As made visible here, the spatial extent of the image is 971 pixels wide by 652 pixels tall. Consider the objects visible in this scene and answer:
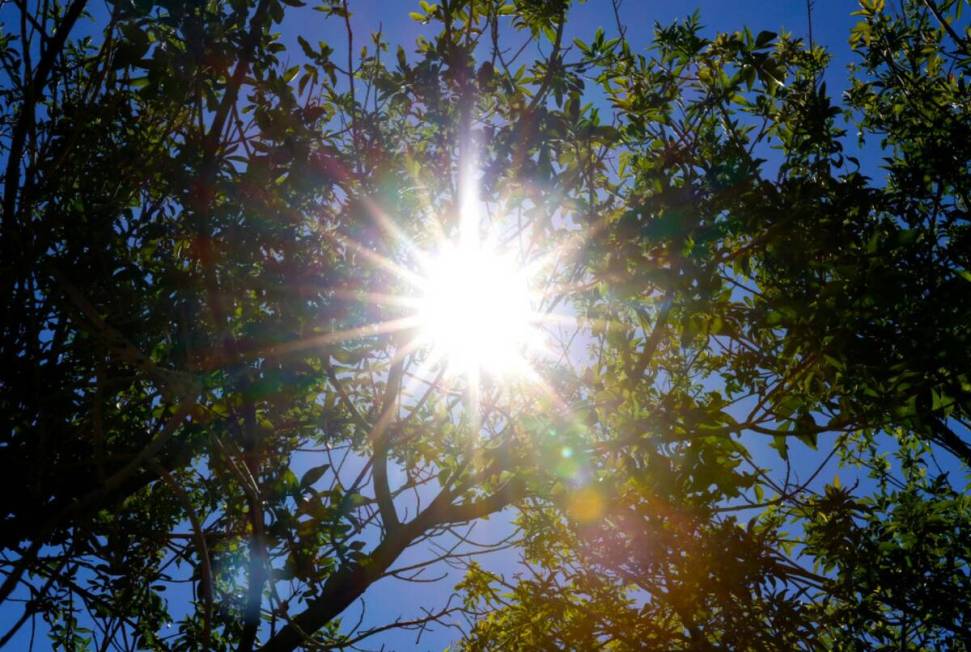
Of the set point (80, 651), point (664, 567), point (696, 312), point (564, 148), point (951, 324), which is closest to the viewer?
point (951, 324)

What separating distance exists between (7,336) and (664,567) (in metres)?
3.68

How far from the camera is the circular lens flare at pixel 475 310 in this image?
12.7ft

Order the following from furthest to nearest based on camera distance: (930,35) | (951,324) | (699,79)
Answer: (930,35), (699,79), (951,324)

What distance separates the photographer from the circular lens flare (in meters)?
3.88

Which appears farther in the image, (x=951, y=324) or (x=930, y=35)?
(x=930, y=35)

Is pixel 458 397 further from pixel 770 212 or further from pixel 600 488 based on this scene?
pixel 770 212

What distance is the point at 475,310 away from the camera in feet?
12.8

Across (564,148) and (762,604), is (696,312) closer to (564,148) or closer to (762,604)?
(564,148)

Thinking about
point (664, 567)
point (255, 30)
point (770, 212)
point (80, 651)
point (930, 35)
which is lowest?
point (664, 567)

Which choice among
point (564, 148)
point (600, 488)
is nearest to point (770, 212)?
point (564, 148)

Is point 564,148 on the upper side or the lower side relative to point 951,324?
upper

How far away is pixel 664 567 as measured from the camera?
11.1 ft

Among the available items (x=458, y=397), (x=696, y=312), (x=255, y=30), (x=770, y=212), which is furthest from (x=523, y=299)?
(x=255, y=30)

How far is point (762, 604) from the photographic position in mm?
3193
